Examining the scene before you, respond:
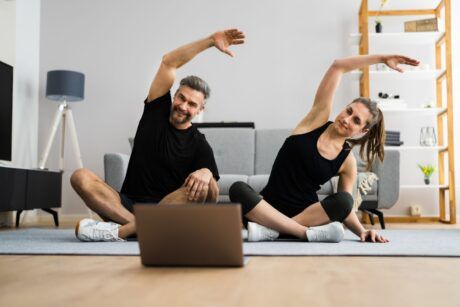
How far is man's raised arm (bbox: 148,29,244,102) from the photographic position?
2148 mm

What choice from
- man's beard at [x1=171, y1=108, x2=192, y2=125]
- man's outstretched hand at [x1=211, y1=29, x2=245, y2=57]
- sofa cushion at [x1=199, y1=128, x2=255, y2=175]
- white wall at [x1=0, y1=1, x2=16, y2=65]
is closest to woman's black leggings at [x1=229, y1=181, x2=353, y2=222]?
man's beard at [x1=171, y1=108, x2=192, y2=125]

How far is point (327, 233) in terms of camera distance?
7.67ft

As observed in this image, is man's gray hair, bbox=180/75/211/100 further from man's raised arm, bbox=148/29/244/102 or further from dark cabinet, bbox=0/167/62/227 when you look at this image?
dark cabinet, bbox=0/167/62/227

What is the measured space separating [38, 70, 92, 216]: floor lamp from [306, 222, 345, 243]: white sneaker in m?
2.96

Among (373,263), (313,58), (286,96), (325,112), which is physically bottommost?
(373,263)

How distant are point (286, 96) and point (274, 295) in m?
4.32

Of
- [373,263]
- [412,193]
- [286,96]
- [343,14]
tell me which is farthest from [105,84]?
[373,263]

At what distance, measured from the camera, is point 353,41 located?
5191mm

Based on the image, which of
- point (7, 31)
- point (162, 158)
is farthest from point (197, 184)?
point (7, 31)

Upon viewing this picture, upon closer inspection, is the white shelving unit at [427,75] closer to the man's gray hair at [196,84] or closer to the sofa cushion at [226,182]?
the sofa cushion at [226,182]

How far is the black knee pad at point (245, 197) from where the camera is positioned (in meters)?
2.36

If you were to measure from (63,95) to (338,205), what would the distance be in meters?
3.25

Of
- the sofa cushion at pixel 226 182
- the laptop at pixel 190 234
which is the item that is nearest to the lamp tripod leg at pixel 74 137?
the sofa cushion at pixel 226 182

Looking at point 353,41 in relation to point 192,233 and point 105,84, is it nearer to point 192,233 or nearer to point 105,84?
point 105,84
